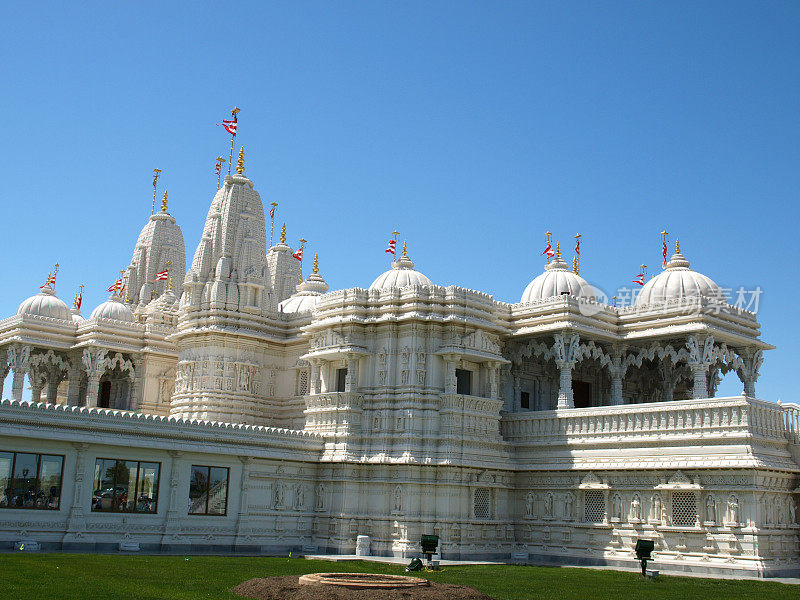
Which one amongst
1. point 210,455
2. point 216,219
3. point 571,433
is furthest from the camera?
point 216,219

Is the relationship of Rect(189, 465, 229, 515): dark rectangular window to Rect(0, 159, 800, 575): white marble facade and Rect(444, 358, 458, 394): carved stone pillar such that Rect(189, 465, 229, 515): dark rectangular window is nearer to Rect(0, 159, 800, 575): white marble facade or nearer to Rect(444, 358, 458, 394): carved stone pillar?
Rect(0, 159, 800, 575): white marble facade

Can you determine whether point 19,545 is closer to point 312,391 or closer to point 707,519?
point 312,391

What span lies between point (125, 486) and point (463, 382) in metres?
13.3

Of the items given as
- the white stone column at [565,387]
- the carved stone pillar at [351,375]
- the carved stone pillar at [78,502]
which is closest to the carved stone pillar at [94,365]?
the carved stone pillar at [351,375]

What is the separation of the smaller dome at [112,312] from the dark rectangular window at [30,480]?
19.5m

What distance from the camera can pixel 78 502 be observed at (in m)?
27.5

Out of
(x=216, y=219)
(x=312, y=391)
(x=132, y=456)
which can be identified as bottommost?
(x=132, y=456)

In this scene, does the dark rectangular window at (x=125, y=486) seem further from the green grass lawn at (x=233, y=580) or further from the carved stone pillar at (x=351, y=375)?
the carved stone pillar at (x=351, y=375)

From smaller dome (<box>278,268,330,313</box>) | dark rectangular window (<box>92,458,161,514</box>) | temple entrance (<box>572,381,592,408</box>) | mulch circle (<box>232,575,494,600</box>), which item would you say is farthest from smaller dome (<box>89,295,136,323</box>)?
mulch circle (<box>232,575,494,600</box>)

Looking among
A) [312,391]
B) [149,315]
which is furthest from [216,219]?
[312,391]

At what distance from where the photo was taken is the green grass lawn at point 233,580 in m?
17.4

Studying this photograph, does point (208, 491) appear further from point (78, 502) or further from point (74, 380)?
point (74, 380)

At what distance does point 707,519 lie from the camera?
28500mm

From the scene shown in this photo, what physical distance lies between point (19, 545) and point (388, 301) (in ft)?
50.0
